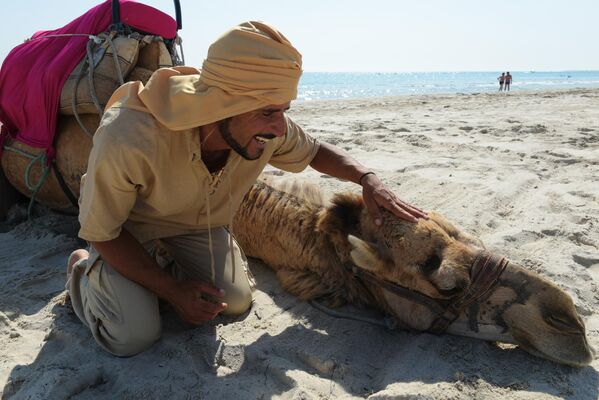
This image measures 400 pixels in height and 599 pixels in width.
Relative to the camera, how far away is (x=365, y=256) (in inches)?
105

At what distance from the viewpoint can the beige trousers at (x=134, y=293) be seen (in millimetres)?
2566

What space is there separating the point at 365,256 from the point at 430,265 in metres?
0.33

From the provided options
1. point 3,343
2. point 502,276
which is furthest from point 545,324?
point 3,343

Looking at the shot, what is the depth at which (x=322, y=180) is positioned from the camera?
509cm

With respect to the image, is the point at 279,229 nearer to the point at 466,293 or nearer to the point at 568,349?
the point at 466,293

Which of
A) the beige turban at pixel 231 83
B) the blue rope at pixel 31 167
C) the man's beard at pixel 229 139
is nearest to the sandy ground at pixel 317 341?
the blue rope at pixel 31 167

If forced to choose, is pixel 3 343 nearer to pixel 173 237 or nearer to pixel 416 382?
pixel 173 237

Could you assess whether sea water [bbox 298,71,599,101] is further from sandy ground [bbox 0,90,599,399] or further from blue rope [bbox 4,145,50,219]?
blue rope [bbox 4,145,50,219]

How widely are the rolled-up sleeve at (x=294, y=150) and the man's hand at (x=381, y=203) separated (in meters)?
0.42

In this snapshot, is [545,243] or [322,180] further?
[322,180]

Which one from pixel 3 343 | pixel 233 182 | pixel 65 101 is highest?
pixel 65 101

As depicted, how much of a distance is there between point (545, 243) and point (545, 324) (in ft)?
4.73

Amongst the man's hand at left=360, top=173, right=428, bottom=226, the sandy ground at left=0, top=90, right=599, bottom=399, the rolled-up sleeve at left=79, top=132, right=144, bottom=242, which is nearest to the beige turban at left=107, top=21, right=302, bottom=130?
the rolled-up sleeve at left=79, top=132, right=144, bottom=242

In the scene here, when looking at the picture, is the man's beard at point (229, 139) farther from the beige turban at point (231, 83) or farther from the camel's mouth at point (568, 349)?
the camel's mouth at point (568, 349)
